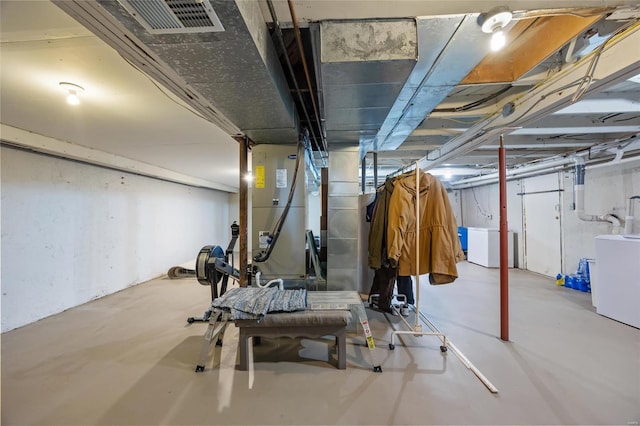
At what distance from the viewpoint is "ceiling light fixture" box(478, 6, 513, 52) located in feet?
4.01

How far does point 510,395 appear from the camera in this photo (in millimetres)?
1731

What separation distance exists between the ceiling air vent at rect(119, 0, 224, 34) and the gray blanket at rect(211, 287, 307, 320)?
1.82 m

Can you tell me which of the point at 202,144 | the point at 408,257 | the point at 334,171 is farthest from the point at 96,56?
the point at 408,257

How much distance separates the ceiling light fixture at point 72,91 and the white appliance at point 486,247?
7.41m

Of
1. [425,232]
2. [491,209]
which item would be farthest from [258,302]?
[491,209]

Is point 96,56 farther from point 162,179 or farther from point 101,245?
point 162,179

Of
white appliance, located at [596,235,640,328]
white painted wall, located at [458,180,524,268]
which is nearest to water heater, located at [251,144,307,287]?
white appliance, located at [596,235,640,328]

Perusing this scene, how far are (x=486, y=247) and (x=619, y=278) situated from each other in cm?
312

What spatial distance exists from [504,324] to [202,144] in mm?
4299

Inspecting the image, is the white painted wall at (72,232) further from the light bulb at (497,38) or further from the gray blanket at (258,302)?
the light bulb at (497,38)

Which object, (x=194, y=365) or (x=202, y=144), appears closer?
(x=194, y=365)

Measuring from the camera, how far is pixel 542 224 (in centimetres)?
521

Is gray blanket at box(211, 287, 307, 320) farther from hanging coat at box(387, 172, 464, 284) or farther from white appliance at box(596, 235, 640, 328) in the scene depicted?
white appliance at box(596, 235, 640, 328)

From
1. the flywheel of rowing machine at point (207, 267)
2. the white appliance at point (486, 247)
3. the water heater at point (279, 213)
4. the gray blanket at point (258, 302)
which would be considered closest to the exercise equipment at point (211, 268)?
the flywheel of rowing machine at point (207, 267)
